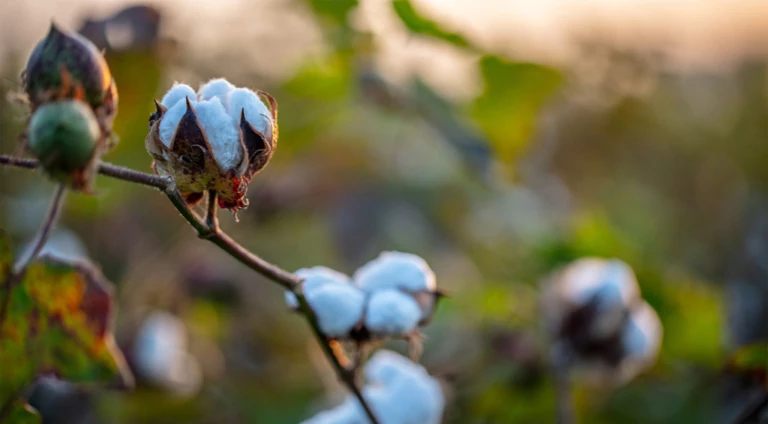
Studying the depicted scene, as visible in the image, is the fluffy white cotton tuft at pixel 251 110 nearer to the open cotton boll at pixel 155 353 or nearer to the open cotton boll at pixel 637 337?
the open cotton boll at pixel 637 337

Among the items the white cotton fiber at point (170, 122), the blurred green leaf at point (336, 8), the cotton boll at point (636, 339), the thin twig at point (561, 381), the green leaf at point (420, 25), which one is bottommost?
the white cotton fiber at point (170, 122)

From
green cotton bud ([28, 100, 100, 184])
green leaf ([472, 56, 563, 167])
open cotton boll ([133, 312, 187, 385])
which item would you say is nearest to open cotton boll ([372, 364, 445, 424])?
green cotton bud ([28, 100, 100, 184])

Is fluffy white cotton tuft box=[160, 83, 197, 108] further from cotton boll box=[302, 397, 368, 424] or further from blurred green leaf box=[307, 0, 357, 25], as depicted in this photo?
blurred green leaf box=[307, 0, 357, 25]

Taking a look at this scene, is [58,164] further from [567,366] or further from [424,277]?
[567,366]

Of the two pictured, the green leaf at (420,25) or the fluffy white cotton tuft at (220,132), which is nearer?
the fluffy white cotton tuft at (220,132)

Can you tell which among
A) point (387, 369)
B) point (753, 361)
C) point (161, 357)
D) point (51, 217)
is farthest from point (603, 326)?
point (51, 217)

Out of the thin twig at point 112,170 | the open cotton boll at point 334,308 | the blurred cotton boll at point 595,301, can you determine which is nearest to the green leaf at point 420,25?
the blurred cotton boll at point 595,301
